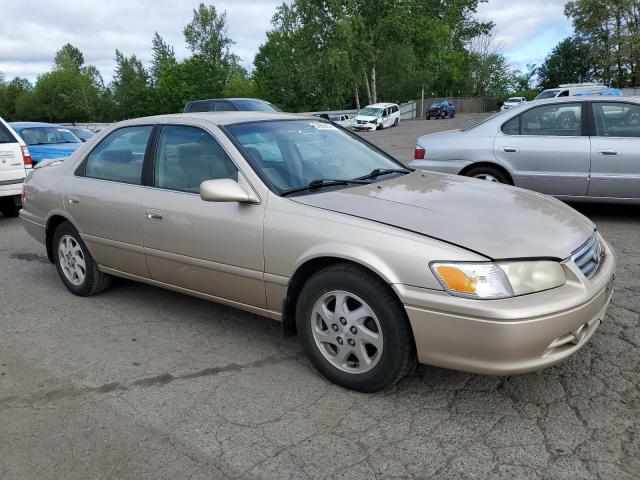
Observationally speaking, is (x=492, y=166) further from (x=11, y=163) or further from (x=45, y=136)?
(x=45, y=136)

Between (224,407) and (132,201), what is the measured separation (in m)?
1.82

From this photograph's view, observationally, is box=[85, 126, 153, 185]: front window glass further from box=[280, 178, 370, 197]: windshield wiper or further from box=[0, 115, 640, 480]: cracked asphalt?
box=[280, 178, 370, 197]: windshield wiper

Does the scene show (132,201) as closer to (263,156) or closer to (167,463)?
(263,156)

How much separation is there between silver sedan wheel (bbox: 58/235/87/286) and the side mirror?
6.54 ft

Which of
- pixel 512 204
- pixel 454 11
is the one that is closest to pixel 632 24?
pixel 454 11

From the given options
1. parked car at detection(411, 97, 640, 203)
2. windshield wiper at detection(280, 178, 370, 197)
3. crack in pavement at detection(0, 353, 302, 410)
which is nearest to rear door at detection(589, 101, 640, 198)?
parked car at detection(411, 97, 640, 203)

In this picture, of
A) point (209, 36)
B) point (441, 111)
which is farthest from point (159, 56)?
point (441, 111)

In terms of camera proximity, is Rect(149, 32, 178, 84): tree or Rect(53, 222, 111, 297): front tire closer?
Rect(53, 222, 111, 297): front tire

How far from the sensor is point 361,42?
44469mm

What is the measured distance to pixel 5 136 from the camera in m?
8.52

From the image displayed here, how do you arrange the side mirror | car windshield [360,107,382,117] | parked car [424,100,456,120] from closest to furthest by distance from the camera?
the side mirror < car windshield [360,107,382,117] < parked car [424,100,456,120]

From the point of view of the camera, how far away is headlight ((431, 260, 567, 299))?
2.63 metres

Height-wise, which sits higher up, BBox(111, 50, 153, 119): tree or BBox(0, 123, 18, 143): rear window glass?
BBox(111, 50, 153, 119): tree

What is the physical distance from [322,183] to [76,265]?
8.31ft
